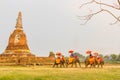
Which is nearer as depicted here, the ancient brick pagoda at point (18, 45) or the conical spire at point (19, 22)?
the ancient brick pagoda at point (18, 45)

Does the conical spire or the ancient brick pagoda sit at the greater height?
the conical spire

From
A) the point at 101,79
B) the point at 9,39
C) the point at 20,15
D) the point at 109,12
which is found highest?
the point at 20,15

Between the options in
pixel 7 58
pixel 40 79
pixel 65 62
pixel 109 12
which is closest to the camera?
pixel 109 12

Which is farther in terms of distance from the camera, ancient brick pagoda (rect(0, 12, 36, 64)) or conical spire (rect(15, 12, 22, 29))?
conical spire (rect(15, 12, 22, 29))

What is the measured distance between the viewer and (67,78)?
16.5 metres

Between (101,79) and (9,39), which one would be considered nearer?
(101,79)

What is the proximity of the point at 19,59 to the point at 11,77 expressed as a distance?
26.3 metres

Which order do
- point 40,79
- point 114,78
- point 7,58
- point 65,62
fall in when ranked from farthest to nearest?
point 7,58 < point 65,62 < point 114,78 < point 40,79

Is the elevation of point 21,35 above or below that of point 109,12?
above

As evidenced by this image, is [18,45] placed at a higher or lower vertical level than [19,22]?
lower

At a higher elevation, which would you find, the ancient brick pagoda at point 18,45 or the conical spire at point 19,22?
the conical spire at point 19,22

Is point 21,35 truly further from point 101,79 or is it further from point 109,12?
point 109,12

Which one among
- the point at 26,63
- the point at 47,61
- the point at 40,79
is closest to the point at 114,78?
the point at 40,79

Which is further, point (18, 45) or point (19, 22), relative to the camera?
point (18, 45)
